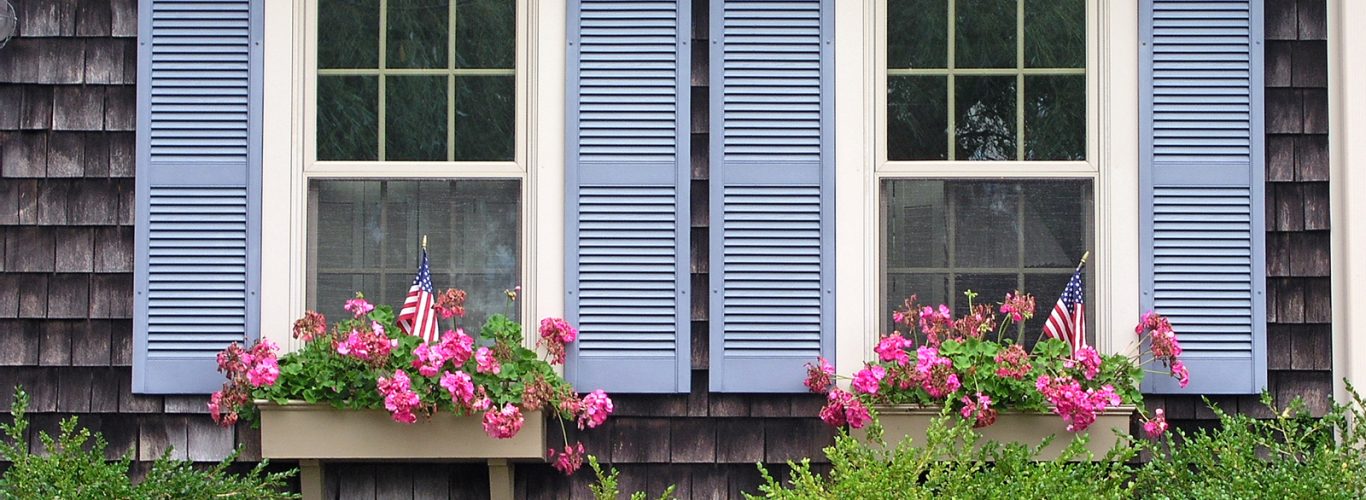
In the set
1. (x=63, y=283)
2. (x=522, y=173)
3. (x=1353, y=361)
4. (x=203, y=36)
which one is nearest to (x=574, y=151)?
(x=522, y=173)

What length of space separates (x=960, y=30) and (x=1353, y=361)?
1.39m

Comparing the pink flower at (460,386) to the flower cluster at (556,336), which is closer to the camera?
the pink flower at (460,386)

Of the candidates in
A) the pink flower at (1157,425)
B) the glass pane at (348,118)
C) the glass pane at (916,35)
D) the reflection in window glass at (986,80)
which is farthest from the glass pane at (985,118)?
the glass pane at (348,118)

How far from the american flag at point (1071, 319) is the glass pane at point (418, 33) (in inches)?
72.3

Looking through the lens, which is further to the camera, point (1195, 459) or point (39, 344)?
point (39, 344)

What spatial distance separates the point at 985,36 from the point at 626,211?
1133 mm

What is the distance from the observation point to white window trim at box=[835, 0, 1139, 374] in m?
4.71

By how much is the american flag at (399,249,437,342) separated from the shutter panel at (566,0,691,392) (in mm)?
376

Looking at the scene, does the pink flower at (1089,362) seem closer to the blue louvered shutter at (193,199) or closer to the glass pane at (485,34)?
the glass pane at (485,34)

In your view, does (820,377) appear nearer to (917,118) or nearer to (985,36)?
(917,118)

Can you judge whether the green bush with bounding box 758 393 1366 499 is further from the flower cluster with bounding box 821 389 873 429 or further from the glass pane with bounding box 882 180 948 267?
the glass pane with bounding box 882 180 948 267

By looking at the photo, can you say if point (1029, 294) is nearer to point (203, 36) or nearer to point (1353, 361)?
point (1353, 361)

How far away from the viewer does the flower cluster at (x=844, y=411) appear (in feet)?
14.8

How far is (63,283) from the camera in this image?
474 cm
